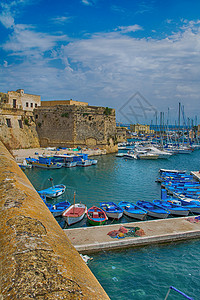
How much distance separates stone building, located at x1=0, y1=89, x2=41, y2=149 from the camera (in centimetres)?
2817

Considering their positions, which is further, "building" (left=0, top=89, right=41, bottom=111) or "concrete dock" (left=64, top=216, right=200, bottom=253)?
"building" (left=0, top=89, right=41, bottom=111)

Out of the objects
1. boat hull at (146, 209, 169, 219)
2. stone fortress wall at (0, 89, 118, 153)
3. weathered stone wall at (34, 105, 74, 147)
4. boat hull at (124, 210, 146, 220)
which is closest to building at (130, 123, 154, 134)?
stone fortress wall at (0, 89, 118, 153)

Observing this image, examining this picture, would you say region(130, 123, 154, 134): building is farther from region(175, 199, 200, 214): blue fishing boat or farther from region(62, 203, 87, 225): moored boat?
region(62, 203, 87, 225): moored boat

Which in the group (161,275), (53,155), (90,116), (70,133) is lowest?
(161,275)

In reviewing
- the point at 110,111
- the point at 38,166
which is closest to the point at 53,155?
the point at 38,166

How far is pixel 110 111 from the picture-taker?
3622cm

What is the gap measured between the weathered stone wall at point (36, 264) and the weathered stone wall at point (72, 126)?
31.6 metres

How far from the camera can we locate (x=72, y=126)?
3334cm

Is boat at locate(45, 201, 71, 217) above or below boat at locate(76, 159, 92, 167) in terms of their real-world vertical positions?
→ below

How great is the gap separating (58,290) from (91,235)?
7.74m

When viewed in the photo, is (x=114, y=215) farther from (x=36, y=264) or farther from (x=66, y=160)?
(x=66, y=160)

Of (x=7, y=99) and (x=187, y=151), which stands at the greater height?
(x=7, y=99)

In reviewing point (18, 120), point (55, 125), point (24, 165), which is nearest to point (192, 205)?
point (24, 165)

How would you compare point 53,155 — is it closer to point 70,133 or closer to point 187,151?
point 70,133
